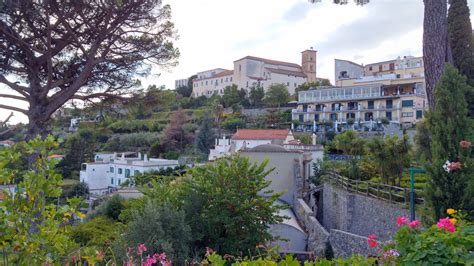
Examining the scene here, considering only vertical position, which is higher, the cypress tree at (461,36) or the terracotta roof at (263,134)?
the cypress tree at (461,36)

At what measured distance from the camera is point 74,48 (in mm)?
10914

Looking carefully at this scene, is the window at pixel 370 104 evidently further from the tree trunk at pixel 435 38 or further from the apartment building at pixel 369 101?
the tree trunk at pixel 435 38

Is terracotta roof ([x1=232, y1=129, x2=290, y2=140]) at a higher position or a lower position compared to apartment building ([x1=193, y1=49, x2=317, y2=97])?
lower

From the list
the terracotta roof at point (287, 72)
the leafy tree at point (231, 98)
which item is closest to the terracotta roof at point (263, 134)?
the leafy tree at point (231, 98)

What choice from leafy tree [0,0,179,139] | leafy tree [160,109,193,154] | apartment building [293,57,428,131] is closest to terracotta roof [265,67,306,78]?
apartment building [293,57,428,131]

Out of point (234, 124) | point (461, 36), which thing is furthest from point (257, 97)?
point (461, 36)

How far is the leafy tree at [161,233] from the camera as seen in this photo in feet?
23.0

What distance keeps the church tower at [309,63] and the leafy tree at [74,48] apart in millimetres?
78786

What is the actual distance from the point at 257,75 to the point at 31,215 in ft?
265

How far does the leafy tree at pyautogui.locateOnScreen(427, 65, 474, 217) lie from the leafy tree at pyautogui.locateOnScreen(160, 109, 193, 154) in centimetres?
4471

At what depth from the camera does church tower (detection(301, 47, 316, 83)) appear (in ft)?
291

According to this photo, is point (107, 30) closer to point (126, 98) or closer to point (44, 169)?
point (126, 98)

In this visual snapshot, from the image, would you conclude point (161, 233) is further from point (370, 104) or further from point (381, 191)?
point (370, 104)

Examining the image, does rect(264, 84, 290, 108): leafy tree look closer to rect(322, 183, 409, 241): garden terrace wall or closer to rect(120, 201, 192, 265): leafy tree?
rect(322, 183, 409, 241): garden terrace wall
